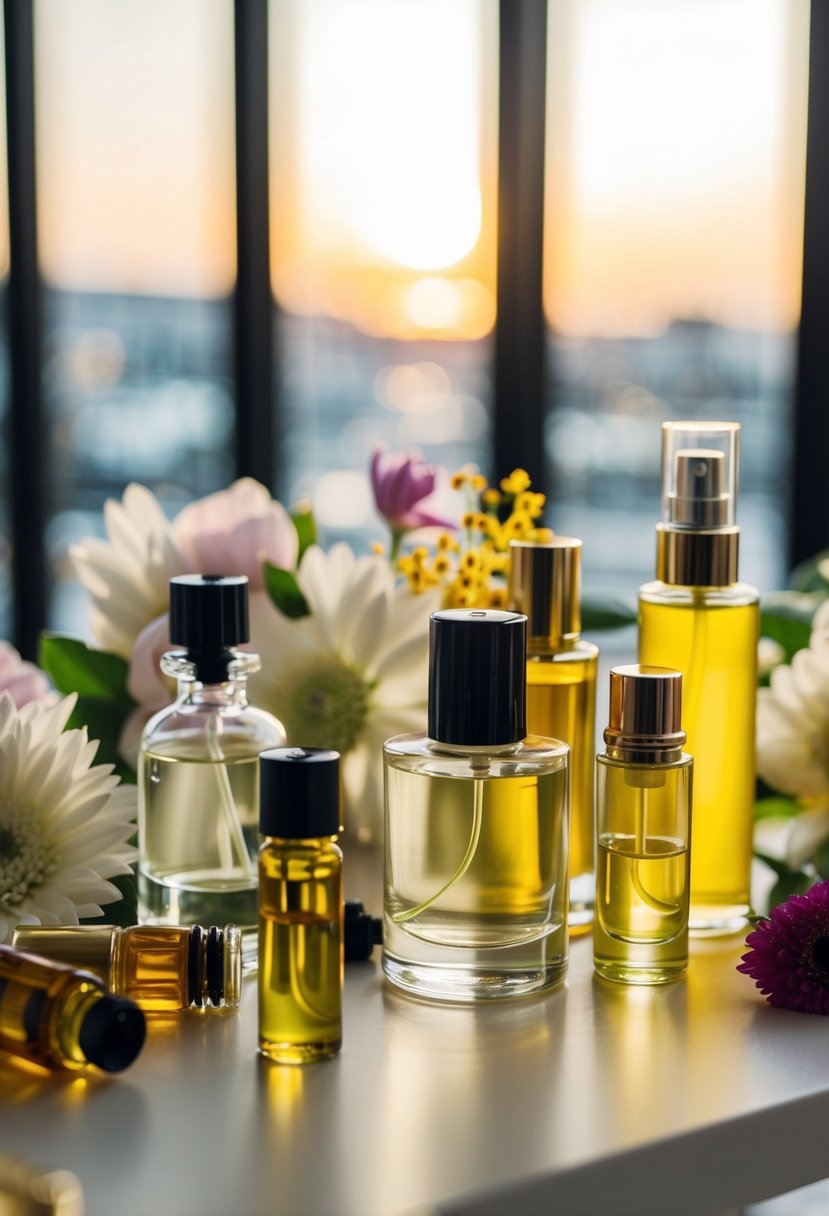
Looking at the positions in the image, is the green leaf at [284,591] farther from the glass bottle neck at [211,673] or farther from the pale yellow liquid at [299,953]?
the pale yellow liquid at [299,953]

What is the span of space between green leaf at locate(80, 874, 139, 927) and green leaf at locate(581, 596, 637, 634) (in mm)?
401

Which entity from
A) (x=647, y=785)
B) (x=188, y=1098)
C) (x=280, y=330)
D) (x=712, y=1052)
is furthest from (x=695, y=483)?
(x=280, y=330)

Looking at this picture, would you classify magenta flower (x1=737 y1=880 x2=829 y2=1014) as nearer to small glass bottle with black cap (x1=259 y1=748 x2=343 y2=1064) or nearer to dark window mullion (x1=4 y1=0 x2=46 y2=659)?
small glass bottle with black cap (x1=259 y1=748 x2=343 y2=1064)

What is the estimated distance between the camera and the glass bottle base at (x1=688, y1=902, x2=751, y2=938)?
720mm

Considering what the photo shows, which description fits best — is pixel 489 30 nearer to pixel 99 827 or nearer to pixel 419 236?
pixel 419 236

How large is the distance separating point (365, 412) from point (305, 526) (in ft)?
6.65

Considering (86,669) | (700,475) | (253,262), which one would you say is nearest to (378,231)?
(253,262)

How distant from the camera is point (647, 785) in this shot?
2.08 ft

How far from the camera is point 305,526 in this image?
36.2 inches

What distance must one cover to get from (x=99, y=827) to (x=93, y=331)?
7.54 feet

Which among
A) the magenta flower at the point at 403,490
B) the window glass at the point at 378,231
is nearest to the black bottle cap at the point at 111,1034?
the magenta flower at the point at 403,490

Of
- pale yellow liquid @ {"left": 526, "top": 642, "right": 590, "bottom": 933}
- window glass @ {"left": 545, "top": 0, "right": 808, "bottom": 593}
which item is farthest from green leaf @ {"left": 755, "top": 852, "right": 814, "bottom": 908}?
window glass @ {"left": 545, "top": 0, "right": 808, "bottom": 593}

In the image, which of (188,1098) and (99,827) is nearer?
(188,1098)

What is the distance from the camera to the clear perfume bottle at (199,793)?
68 cm
